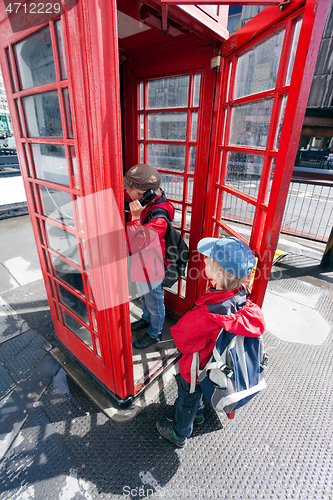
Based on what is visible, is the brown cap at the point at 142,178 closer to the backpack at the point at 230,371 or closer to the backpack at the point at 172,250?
the backpack at the point at 172,250

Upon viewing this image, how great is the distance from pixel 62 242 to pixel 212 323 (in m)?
1.34

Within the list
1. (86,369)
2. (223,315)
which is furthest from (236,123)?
(86,369)

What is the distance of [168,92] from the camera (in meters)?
2.59

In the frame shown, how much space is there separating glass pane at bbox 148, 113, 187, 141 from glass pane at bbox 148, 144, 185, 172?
9 cm

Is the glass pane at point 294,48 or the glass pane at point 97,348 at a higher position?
the glass pane at point 294,48

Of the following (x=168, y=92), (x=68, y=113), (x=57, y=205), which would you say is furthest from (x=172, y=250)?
(x=168, y=92)

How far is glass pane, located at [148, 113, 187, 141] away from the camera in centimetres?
255

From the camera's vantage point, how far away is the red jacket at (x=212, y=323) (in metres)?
1.39

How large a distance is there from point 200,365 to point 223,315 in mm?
479

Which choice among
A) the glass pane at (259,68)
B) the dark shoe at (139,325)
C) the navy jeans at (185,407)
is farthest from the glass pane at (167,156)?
the navy jeans at (185,407)

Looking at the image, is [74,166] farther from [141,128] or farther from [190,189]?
[141,128]

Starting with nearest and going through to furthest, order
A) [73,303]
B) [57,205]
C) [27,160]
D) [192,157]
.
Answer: [57,205], [27,160], [73,303], [192,157]

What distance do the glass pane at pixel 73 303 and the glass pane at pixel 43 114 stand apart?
1308 mm

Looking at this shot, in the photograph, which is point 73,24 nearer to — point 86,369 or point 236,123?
point 236,123
